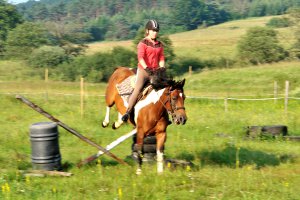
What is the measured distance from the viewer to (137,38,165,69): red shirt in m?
8.52

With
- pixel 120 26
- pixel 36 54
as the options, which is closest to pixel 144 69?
pixel 36 54

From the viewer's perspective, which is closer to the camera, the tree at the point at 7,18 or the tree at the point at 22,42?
the tree at the point at 22,42

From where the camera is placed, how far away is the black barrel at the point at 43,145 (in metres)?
8.54

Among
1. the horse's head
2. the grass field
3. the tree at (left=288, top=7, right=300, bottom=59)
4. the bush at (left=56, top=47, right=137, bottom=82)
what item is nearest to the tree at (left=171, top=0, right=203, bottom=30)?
the tree at (left=288, top=7, right=300, bottom=59)

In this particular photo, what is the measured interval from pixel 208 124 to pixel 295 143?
3.98 m

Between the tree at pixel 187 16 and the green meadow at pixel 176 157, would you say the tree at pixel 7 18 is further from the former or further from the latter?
the tree at pixel 187 16

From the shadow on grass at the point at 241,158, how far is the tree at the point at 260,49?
42389mm

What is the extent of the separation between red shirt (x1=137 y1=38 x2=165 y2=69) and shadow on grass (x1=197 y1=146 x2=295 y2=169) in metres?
3.05

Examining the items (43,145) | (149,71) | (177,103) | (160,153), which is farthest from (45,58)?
(177,103)

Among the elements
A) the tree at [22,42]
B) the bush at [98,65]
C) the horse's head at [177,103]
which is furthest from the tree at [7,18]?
the horse's head at [177,103]

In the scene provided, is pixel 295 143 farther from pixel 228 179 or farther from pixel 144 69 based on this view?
pixel 144 69

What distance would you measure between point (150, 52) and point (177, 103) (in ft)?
4.40

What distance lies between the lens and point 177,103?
803 centimetres

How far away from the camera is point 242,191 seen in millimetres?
7184
